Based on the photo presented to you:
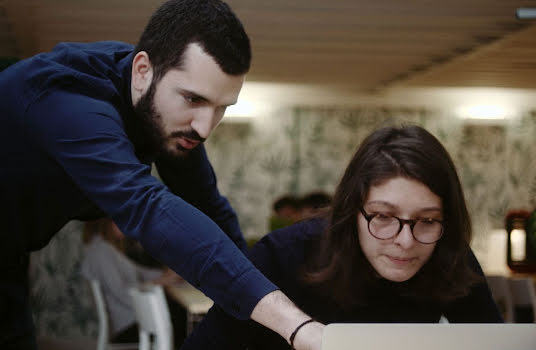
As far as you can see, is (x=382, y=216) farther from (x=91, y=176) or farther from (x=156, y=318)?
(x=156, y=318)

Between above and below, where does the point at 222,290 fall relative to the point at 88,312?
above

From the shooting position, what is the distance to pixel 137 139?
4.25 feet

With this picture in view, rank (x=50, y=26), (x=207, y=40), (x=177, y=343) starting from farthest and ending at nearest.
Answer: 1. (x=177, y=343)
2. (x=50, y=26)
3. (x=207, y=40)

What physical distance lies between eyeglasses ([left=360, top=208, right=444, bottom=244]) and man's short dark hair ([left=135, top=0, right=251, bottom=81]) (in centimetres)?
44

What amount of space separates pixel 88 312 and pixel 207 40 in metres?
6.25

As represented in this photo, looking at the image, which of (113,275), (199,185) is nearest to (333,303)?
(199,185)

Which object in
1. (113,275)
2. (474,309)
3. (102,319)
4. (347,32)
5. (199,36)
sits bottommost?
(102,319)

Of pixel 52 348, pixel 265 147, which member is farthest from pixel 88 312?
pixel 52 348

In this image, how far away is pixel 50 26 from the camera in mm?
3703

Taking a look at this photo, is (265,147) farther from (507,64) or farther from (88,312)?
(507,64)

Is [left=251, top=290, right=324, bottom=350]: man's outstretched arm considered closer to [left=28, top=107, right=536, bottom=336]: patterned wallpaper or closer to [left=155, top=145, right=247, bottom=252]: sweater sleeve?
[left=155, top=145, right=247, bottom=252]: sweater sleeve

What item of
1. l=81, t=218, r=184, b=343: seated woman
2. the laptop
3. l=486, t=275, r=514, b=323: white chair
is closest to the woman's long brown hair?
the laptop

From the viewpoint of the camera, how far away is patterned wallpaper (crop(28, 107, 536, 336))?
6.80 m

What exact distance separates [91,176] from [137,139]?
319 mm
